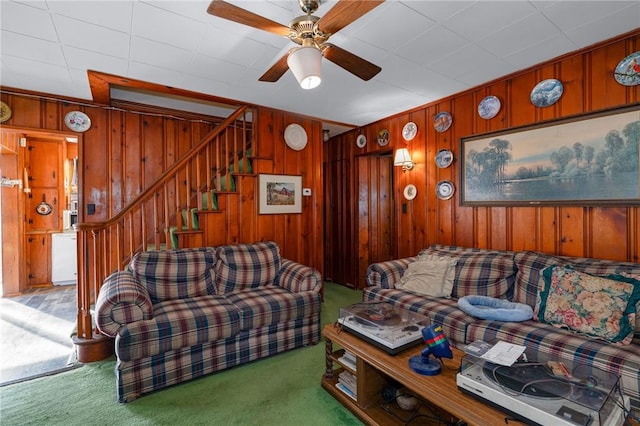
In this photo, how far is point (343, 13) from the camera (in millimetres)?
1418

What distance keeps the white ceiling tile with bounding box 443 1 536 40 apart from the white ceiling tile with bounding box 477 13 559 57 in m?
0.07

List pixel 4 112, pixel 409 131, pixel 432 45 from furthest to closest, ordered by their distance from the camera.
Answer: pixel 409 131 < pixel 4 112 < pixel 432 45

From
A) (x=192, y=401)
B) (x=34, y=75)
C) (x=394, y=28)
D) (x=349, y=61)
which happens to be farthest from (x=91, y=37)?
(x=192, y=401)

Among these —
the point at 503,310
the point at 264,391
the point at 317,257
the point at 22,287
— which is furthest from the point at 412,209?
the point at 22,287

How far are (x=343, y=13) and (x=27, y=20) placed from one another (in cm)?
210

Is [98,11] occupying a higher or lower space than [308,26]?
higher

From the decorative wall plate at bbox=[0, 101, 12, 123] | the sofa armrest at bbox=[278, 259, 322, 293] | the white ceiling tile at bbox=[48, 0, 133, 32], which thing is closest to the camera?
the white ceiling tile at bbox=[48, 0, 133, 32]

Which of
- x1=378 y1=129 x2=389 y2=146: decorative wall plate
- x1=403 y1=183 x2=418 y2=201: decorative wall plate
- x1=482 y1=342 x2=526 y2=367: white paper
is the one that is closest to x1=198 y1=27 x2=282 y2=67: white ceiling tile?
x1=378 y1=129 x2=389 y2=146: decorative wall plate

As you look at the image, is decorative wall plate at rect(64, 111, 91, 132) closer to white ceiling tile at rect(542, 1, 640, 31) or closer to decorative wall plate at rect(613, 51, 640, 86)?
Result: white ceiling tile at rect(542, 1, 640, 31)

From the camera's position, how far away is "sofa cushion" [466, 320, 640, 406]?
1547 mm

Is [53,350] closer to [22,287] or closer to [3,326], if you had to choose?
[3,326]

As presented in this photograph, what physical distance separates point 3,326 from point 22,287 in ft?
4.80

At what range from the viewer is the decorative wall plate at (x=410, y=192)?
3.74m

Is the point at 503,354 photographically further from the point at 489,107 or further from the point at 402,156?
the point at 402,156
